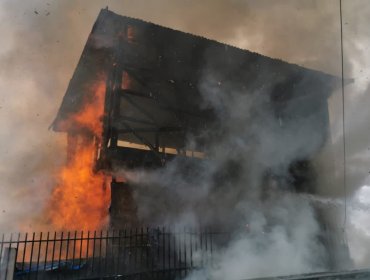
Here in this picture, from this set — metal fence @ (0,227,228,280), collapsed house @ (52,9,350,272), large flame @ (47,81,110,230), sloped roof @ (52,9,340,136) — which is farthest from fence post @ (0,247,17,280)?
sloped roof @ (52,9,340,136)

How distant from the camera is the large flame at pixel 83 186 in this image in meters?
9.59

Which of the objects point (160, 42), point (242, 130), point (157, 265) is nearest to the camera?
point (157, 265)

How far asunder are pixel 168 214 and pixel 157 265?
1419mm

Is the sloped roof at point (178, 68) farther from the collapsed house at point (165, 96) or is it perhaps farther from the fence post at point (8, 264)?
the fence post at point (8, 264)

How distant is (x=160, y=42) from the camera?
30.1 ft

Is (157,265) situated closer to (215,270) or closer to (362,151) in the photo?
(215,270)

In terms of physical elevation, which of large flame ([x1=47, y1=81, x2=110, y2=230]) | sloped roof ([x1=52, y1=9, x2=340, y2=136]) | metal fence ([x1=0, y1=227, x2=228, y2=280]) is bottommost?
metal fence ([x1=0, y1=227, x2=228, y2=280])

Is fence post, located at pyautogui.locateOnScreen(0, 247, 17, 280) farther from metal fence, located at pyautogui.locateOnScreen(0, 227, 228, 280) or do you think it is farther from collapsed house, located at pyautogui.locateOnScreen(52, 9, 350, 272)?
collapsed house, located at pyautogui.locateOnScreen(52, 9, 350, 272)

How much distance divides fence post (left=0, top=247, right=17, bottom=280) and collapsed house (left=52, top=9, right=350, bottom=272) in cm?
252

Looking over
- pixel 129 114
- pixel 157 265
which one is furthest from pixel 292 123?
pixel 157 265

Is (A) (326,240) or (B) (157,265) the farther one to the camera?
Result: (A) (326,240)

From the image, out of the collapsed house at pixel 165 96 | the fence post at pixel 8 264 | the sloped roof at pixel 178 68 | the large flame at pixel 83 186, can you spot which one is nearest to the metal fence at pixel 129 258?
the fence post at pixel 8 264

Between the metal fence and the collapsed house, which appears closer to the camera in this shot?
the metal fence

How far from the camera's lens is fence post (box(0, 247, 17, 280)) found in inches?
209
